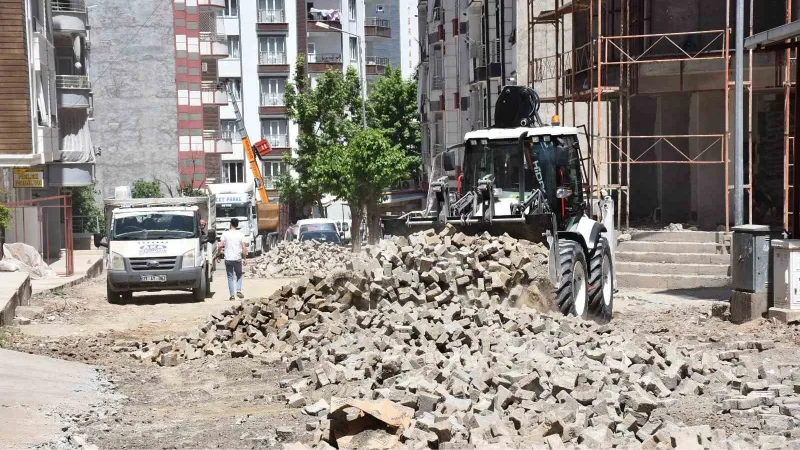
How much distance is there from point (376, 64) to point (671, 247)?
65565 millimetres

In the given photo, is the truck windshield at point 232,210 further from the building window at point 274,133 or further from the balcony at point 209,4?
the building window at point 274,133

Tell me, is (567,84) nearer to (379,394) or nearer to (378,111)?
(379,394)

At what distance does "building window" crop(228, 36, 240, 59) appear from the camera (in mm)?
83188

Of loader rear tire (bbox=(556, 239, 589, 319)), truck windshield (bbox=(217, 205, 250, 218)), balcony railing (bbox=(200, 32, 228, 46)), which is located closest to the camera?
loader rear tire (bbox=(556, 239, 589, 319))

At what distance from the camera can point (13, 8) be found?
41.4 m

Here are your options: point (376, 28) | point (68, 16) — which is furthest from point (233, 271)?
point (376, 28)

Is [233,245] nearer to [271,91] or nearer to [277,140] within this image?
[277,140]

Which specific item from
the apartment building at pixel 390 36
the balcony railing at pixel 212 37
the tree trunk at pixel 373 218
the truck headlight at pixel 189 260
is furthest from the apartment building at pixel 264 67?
the truck headlight at pixel 189 260

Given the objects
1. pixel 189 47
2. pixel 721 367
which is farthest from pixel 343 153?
pixel 721 367

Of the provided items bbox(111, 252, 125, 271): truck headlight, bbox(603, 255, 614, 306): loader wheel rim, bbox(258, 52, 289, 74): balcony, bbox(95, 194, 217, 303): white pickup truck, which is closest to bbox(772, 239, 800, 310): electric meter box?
bbox(603, 255, 614, 306): loader wheel rim

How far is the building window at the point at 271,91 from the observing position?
275 ft

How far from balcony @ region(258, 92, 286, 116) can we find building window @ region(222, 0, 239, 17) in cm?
566

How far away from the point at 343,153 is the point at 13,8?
62.1 ft

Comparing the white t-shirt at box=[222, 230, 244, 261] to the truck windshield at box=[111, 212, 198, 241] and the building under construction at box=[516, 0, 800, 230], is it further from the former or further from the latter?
the building under construction at box=[516, 0, 800, 230]
